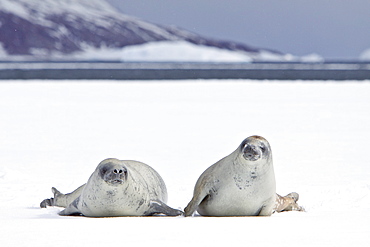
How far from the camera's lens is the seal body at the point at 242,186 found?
386 cm

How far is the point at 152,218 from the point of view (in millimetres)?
3770

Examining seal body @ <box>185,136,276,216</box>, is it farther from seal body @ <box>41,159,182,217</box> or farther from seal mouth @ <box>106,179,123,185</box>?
seal mouth @ <box>106,179,123,185</box>

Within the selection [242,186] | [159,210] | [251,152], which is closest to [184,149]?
[159,210]

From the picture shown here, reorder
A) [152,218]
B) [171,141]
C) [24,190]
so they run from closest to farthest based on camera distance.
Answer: [152,218]
[24,190]
[171,141]

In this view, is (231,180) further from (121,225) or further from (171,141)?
(171,141)

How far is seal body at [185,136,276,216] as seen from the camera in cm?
386

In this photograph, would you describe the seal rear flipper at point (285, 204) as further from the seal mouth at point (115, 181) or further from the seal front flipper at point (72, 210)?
the seal front flipper at point (72, 210)

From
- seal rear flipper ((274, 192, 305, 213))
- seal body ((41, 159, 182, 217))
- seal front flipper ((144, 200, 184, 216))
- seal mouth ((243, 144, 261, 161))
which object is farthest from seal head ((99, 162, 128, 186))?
seal rear flipper ((274, 192, 305, 213))

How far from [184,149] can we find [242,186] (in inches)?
170

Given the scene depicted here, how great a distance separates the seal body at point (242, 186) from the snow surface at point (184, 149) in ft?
0.53

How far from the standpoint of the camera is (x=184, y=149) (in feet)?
26.9

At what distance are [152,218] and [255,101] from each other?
10357mm

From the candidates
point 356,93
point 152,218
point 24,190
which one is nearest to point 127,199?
point 152,218

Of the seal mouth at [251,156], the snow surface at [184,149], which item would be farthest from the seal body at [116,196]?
the seal mouth at [251,156]
